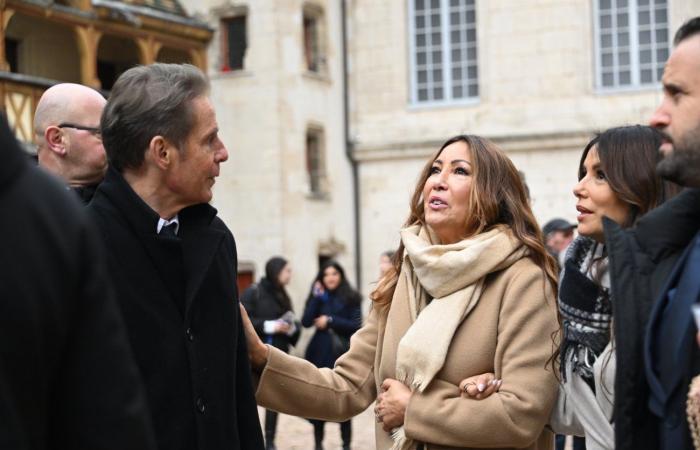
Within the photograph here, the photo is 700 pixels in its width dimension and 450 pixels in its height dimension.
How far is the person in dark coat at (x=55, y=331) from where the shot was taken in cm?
213

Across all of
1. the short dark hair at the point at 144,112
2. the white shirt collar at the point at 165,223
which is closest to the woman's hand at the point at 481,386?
the white shirt collar at the point at 165,223

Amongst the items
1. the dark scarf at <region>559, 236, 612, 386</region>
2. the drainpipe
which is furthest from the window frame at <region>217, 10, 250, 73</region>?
the dark scarf at <region>559, 236, 612, 386</region>

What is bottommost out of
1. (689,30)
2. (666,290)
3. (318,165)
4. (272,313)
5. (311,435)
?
(311,435)

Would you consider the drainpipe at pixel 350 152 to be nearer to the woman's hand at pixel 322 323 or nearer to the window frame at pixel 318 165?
the window frame at pixel 318 165

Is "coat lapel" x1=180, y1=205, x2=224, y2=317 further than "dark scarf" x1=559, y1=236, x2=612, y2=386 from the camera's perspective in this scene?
No

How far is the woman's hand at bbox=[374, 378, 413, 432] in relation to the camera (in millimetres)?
4172

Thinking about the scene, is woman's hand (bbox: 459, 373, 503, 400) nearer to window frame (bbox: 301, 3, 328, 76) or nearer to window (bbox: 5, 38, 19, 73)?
window (bbox: 5, 38, 19, 73)

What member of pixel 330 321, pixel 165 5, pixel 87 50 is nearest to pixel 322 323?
pixel 330 321

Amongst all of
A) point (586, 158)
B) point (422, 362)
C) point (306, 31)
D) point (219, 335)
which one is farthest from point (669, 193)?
point (306, 31)

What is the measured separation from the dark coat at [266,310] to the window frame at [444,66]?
1338 cm

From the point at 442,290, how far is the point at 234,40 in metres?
21.0

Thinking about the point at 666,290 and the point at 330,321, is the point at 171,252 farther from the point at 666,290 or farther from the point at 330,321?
the point at 330,321

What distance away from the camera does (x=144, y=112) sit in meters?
3.51

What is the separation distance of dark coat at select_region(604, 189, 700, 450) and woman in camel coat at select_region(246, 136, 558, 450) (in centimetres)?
96
